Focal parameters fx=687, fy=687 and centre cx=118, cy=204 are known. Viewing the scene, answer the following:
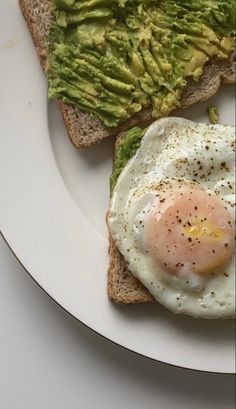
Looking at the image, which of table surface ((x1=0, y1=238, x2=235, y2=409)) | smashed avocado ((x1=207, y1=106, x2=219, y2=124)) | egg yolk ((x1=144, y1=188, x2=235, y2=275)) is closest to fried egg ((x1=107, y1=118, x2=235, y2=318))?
egg yolk ((x1=144, y1=188, x2=235, y2=275))

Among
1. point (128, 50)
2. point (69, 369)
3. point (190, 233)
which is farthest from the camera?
point (69, 369)

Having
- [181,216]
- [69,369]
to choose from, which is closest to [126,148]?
[181,216]

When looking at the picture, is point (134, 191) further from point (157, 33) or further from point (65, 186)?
point (157, 33)

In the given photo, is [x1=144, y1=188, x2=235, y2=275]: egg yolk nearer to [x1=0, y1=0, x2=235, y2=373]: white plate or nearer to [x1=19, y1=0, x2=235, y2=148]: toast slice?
[x1=0, y1=0, x2=235, y2=373]: white plate

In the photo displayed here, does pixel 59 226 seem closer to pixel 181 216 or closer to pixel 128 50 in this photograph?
pixel 181 216

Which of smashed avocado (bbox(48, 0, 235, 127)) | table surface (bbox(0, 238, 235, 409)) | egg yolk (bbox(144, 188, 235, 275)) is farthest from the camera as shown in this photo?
table surface (bbox(0, 238, 235, 409))

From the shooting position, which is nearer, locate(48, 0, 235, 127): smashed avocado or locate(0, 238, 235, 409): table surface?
locate(48, 0, 235, 127): smashed avocado

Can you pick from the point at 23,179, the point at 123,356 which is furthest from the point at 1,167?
the point at 123,356

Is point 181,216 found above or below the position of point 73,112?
below
